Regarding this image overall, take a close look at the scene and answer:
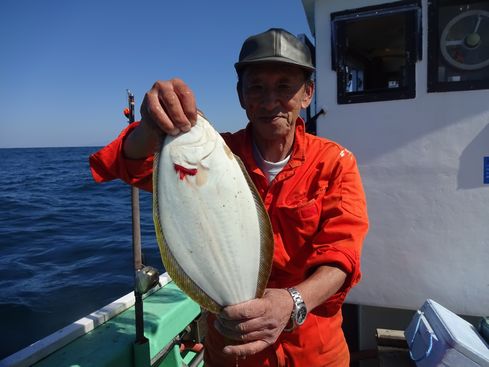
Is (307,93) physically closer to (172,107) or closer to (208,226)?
(172,107)

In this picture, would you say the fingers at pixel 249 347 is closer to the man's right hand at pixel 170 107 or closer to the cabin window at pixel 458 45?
the man's right hand at pixel 170 107

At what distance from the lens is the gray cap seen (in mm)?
1769

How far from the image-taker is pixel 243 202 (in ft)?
4.48

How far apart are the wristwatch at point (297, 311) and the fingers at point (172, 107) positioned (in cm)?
78

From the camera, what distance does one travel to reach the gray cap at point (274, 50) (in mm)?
1769

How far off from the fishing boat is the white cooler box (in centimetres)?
38

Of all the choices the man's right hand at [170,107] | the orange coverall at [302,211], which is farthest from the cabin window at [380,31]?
the man's right hand at [170,107]

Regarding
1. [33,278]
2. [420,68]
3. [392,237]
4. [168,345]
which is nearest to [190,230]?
[168,345]

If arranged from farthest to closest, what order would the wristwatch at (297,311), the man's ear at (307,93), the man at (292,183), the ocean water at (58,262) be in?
the ocean water at (58,262), the man's ear at (307,93), the man at (292,183), the wristwatch at (297,311)

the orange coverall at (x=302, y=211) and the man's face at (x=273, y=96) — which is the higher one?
the man's face at (x=273, y=96)

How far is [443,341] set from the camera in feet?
8.94

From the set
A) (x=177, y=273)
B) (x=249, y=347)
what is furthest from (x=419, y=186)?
(x=177, y=273)

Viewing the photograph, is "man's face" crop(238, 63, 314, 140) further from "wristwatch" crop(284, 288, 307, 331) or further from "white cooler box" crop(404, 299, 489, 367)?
"white cooler box" crop(404, 299, 489, 367)

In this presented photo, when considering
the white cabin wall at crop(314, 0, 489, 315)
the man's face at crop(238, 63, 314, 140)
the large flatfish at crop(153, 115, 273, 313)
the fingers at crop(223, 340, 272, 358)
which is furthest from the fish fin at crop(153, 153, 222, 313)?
the white cabin wall at crop(314, 0, 489, 315)
